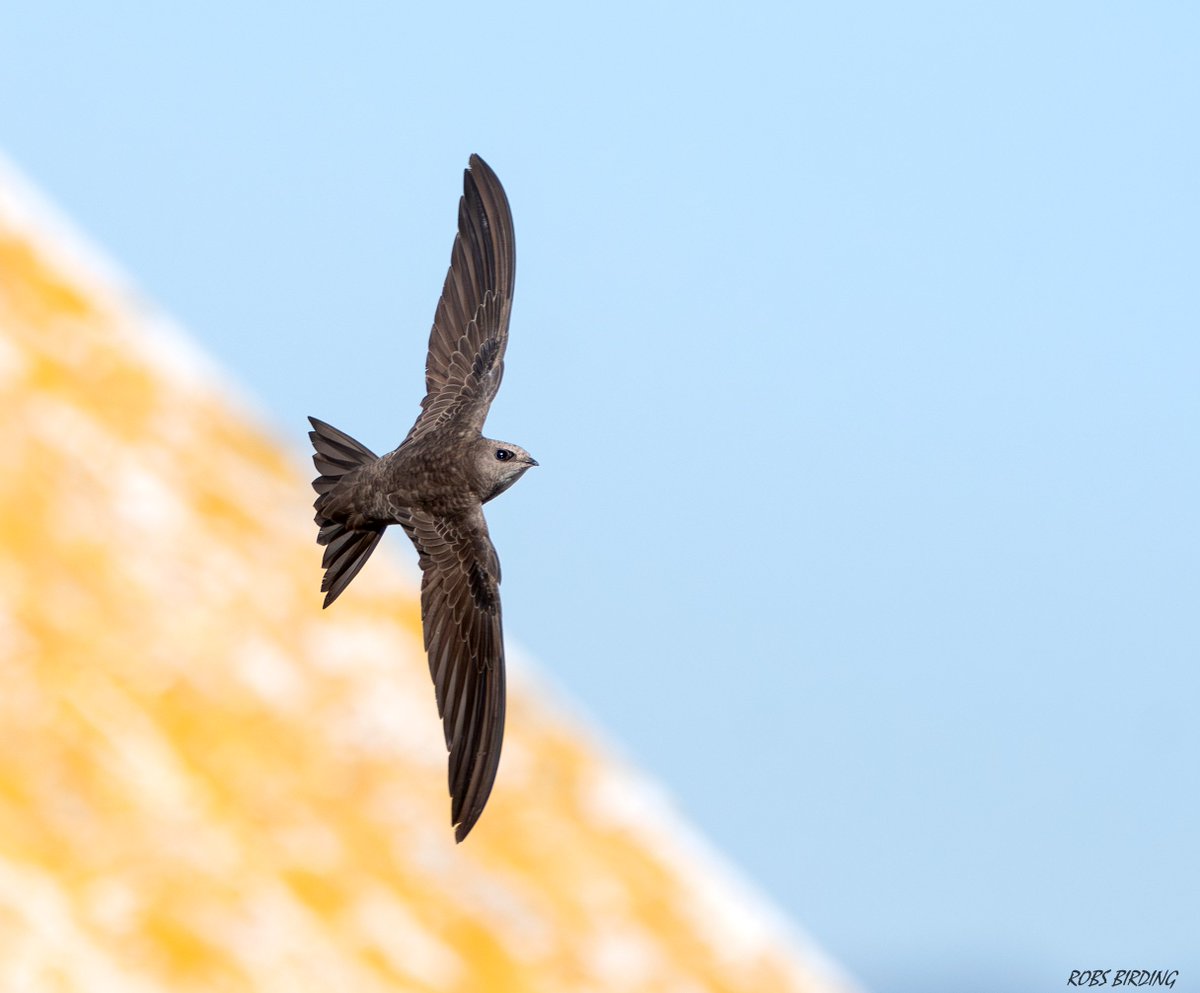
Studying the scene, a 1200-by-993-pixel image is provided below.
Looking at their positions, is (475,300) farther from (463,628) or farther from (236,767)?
(236,767)

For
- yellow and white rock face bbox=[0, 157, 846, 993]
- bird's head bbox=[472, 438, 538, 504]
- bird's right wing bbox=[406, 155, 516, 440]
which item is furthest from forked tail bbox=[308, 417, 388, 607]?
yellow and white rock face bbox=[0, 157, 846, 993]

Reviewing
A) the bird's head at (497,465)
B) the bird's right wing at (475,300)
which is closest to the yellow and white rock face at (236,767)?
the bird's right wing at (475,300)

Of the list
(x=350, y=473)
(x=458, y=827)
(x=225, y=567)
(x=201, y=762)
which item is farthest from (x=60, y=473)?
(x=458, y=827)

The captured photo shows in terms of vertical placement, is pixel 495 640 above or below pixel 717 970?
below

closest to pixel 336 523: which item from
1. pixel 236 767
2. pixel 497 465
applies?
pixel 497 465

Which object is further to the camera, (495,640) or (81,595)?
(81,595)

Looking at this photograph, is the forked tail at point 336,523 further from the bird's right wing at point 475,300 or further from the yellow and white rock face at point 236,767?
the yellow and white rock face at point 236,767

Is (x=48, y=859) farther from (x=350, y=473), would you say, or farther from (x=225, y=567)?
(x=350, y=473)
